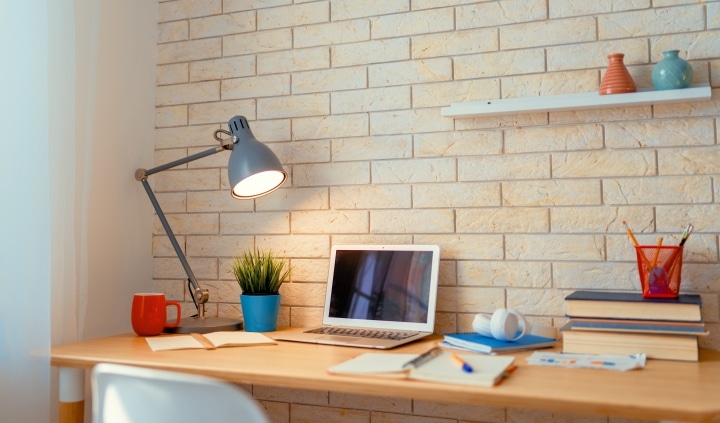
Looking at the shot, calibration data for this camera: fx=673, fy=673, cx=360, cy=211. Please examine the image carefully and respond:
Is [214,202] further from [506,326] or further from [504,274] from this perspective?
[506,326]

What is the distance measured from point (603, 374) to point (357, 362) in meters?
0.47

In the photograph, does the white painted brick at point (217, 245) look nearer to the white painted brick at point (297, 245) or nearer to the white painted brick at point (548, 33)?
the white painted brick at point (297, 245)

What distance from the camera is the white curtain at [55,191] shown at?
1.53 m

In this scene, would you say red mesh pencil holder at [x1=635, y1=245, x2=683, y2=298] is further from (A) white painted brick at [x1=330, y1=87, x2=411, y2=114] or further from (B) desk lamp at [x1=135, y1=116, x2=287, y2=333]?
(B) desk lamp at [x1=135, y1=116, x2=287, y2=333]

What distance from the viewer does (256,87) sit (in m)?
2.06

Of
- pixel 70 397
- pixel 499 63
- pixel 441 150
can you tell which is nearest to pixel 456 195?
pixel 441 150

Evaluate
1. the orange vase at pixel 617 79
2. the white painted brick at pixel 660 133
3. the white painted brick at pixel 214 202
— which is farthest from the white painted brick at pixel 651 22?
the white painted brick at pixel 214 202

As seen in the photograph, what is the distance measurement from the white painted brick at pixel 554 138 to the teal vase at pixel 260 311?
2.48 feet

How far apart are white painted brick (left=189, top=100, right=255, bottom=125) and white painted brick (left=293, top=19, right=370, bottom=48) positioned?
0.25m

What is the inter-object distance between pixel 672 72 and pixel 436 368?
88 cm

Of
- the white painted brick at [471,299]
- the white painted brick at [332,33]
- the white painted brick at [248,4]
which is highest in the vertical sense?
the white painted brick at [248,4]

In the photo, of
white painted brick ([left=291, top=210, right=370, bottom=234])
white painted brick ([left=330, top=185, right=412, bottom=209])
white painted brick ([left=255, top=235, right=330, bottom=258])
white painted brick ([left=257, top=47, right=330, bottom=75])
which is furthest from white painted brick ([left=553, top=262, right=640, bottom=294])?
white painted brick ([left=257, top=47, right=330, bottom=75])

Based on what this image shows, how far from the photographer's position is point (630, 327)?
141 cm

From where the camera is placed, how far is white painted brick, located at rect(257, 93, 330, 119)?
1.98 m
